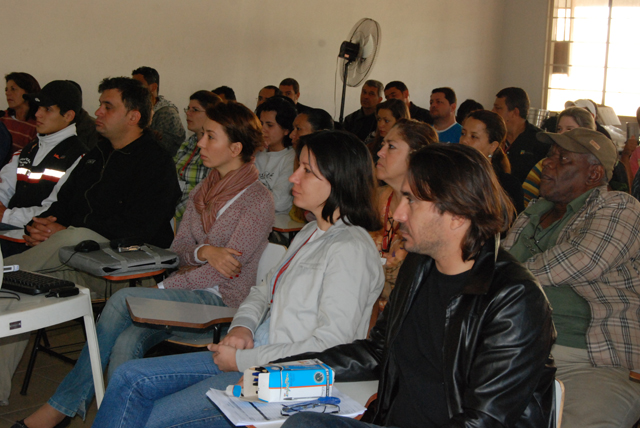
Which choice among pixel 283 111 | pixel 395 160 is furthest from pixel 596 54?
pixel 395 160

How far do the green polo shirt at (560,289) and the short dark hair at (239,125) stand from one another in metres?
1.30

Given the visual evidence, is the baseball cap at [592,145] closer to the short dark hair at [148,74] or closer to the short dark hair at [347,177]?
the short dark hair at [347,177]

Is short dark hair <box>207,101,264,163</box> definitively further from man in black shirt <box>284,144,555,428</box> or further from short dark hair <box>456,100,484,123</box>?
short dark hair <box>456,100,484,123</box>

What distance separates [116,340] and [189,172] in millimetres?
1960

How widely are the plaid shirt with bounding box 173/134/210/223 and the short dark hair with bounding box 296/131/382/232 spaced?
2.18 metres

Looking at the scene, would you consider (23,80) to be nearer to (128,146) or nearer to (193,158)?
(193,158)

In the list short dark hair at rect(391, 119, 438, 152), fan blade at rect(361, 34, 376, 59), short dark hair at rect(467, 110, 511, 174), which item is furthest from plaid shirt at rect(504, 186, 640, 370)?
fan blade at rect(361, 34, 376, 59)

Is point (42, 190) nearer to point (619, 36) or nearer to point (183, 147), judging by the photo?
point (183, 147)

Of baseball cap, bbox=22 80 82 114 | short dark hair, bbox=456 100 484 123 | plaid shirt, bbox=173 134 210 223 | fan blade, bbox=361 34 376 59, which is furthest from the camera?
short dark hair, bbox=456 100 484 123

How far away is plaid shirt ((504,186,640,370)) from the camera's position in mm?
1971

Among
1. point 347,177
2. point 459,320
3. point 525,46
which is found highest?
point 525,46

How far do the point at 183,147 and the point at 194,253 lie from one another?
2024 millimetres

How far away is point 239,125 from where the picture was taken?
273 cm

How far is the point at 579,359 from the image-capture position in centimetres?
201
